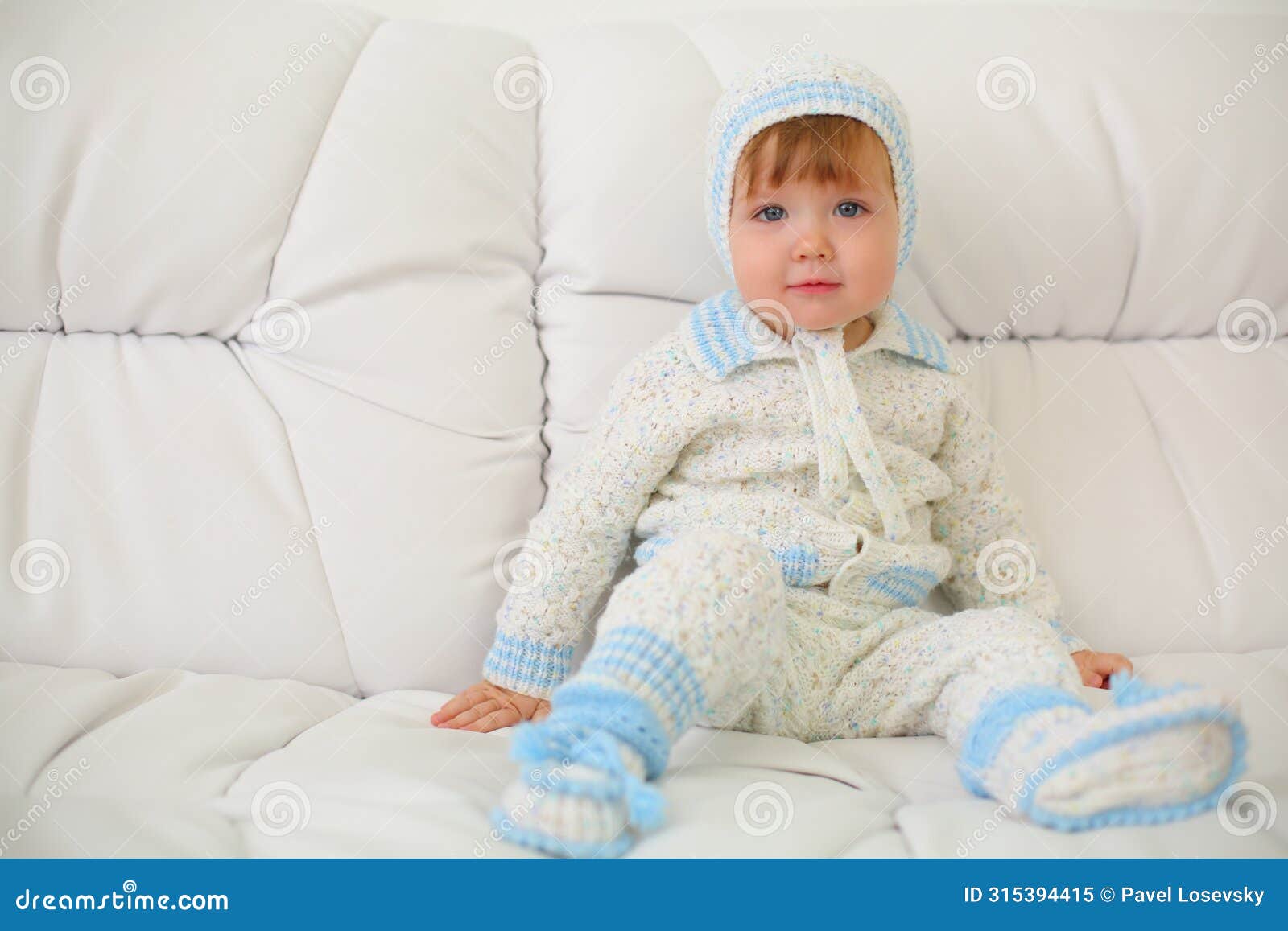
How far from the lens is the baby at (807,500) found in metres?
0.92

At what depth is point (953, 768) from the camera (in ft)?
3.13

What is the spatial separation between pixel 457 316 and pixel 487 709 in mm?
486

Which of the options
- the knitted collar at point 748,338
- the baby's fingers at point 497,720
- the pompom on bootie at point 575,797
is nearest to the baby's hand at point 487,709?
the baby's fingers at point 497,720

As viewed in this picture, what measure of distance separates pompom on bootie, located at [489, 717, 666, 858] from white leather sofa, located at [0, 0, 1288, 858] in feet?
0.66

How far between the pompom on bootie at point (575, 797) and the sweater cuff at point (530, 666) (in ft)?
1.06

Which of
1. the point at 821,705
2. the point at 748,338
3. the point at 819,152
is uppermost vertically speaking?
the point at 819,152

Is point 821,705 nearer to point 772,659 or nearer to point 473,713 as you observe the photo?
point 772,659

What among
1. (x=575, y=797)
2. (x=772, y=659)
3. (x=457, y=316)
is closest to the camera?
Answer: (x=575, y=797)

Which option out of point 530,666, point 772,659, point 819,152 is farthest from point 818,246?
point 530,666

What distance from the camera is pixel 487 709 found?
109 cm

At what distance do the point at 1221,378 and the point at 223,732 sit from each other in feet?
4.24

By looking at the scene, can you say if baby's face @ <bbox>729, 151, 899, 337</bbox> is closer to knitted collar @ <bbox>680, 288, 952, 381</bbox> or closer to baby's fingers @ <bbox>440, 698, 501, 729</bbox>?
knitted collar @ <bbox>680, 288, 952, 381</bbox>

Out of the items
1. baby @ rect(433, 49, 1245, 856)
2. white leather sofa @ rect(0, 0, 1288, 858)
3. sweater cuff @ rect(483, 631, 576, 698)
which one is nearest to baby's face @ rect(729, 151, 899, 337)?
baby @ rect(433, 49, 1245, 856)
